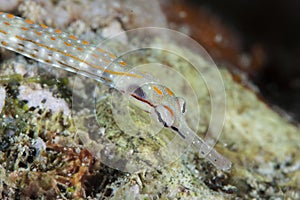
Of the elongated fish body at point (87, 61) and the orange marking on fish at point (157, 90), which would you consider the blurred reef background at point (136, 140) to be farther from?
the orange marking on fish at point (157, 90)

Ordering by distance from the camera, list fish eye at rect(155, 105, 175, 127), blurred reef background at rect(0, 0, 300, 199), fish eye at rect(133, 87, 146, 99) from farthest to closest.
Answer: fish eye at rect(133, 87, 146, 99)
fish eye at rect(155, 105, 175, 127)
blurred reef background at rect(0, 0, 300, 199)

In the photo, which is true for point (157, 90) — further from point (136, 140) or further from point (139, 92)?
point (136, 140)

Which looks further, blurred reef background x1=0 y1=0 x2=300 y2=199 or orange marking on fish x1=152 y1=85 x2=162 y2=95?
orange marking on fish x1=152 y1=85 x2=162 y2=95

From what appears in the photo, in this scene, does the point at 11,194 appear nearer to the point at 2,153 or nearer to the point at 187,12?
the point at 2,153

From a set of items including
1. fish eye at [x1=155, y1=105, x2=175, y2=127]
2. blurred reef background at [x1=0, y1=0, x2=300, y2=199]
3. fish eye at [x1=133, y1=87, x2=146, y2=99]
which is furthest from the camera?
fish eye at [x1=133, y1=87, x2=146, y2=99]

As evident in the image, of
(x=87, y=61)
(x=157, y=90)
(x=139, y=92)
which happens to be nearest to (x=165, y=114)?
(x=157, y=90)

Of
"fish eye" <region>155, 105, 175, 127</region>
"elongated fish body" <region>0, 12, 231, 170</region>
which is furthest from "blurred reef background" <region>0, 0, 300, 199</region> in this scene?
"fish eye" <region>155, 105, 175, 127</region>

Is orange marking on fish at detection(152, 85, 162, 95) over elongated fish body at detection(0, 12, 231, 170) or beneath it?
over

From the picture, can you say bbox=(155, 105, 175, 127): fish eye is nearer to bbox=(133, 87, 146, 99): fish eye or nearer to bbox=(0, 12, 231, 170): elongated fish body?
bbox=(0, 12, 231, 170): elongated fish body

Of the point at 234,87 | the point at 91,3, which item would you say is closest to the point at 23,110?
the point at 91,3
